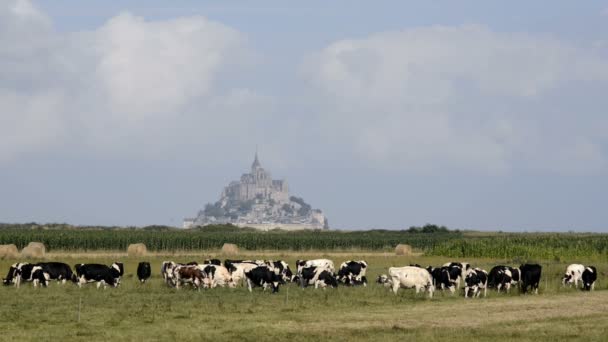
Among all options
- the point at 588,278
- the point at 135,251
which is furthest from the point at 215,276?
the point at 135,251

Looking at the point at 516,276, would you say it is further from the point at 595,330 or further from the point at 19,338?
the point at 19,338

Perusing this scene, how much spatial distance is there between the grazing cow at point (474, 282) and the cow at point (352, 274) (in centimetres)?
742

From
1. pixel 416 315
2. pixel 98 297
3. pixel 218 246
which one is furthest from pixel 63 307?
pixel 218 246

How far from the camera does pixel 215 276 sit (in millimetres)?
45594

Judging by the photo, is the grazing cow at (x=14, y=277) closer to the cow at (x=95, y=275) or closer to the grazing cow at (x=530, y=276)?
the cow at (x=95, y=275)

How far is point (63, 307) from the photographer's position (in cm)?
3369

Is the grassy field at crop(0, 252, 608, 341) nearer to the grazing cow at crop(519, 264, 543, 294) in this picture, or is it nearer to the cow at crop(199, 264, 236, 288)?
the grazing cow at crop(519, 264, 543, 294)

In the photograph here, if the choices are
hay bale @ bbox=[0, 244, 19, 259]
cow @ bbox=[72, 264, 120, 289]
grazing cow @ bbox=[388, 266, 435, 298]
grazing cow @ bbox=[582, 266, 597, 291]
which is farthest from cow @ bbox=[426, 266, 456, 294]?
hay bale @ bbox=[0, 244, 19, 259]

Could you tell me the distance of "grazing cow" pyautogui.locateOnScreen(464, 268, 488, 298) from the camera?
4238 cm

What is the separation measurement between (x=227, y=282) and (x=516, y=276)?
13989mm

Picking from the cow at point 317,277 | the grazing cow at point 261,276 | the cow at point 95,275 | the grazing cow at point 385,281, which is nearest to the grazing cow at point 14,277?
the cow at point 95,275

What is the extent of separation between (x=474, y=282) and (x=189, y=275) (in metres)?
13.3

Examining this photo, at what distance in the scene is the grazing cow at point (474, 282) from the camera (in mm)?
42375

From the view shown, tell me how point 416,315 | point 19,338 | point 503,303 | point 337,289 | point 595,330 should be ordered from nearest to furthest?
point 19,338 < point 595,330 < point 416,315 < point 503,303 < point 337,289
